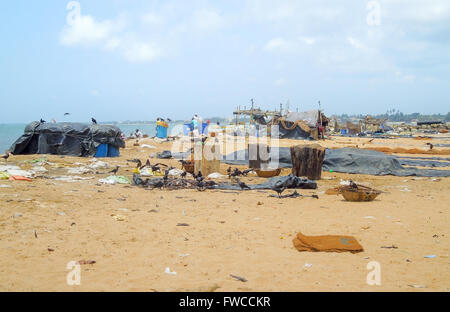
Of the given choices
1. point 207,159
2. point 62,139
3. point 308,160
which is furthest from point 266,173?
point 62,139

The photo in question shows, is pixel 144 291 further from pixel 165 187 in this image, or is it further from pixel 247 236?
pixel 165 187

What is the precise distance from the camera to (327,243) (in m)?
4.54

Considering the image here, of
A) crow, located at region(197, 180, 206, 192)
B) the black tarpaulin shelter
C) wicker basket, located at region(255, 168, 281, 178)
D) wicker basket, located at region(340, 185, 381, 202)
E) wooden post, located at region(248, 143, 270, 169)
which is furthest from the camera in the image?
the black tarpaulin shelter

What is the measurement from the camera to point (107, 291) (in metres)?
3.22

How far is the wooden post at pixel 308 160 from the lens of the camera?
420 inches

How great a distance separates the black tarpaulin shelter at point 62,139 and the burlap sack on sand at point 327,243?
12.4 meters

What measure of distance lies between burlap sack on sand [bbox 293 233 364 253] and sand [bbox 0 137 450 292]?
0.40 ft

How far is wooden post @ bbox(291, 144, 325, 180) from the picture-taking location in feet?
35.0

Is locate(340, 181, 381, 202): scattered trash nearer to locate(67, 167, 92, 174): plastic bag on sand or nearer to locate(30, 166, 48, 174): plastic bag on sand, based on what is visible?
locate(67, 167, 92, 174): plastic bag on sand

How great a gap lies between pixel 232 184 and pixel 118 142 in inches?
320

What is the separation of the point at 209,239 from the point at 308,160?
6.47 m

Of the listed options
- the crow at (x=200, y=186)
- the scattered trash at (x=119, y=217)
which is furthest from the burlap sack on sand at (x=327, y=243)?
the crow at (x=200, y=186)

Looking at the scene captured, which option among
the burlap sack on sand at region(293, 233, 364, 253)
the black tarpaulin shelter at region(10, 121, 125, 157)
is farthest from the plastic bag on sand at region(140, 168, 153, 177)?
the burlap sack on sand at region(293, 233, 364, 253)

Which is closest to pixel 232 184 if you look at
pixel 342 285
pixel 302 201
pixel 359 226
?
pixel 302 201
